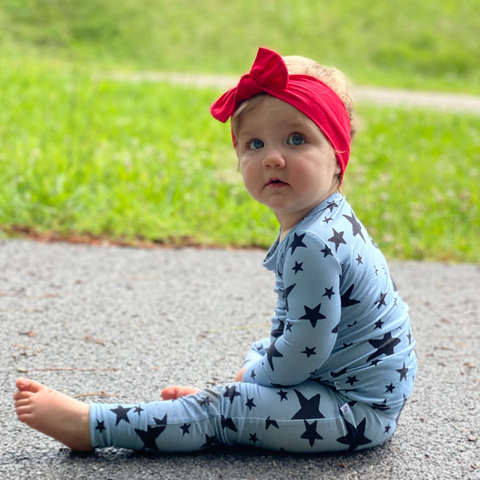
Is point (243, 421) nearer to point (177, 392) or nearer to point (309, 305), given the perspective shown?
point (177, 392)

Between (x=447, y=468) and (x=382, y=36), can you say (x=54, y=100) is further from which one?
(x=382, y=36)

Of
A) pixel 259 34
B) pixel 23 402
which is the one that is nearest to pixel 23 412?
pixel 23 402

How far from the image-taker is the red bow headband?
1.62m

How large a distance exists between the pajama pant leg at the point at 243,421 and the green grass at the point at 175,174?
2.15 metres

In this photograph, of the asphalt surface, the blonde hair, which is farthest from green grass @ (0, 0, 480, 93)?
the blonde hair

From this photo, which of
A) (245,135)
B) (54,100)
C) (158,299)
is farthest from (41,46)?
(245,135)

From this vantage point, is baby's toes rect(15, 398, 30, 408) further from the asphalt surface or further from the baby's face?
the baby's face

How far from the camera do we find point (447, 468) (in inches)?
67.2

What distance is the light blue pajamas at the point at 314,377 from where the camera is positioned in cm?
161

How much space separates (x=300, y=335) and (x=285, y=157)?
440mm

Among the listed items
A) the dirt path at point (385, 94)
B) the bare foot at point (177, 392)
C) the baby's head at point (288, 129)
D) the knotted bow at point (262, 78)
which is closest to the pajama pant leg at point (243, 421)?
the bare foot at point (177, 392)

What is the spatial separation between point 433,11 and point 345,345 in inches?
522

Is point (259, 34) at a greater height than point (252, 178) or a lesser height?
greater

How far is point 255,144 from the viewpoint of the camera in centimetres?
170
